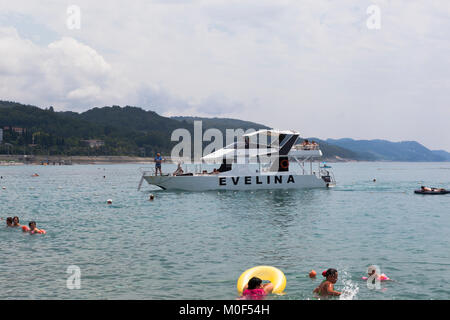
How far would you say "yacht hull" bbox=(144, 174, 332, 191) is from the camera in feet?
168

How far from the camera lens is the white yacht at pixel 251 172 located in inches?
2029

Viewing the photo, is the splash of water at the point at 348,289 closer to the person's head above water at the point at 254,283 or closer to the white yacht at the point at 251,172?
the person's head above water at the point at 254,283

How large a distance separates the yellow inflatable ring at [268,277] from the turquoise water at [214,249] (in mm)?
368

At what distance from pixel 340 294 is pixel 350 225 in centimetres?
1623

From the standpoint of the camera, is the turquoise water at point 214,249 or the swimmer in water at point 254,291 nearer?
the swimmer in water at point 254,291

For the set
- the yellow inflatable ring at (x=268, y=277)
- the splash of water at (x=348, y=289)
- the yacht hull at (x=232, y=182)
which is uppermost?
the yacht hull at (x=232, y=182)

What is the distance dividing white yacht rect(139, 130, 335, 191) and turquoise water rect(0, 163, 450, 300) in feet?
39.5

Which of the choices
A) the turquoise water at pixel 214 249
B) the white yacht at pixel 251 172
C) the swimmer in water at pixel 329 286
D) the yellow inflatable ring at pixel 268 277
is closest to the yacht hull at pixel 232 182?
the white yacht at pixel 251 172

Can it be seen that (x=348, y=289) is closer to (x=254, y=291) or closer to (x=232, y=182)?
(x=254, y=291)

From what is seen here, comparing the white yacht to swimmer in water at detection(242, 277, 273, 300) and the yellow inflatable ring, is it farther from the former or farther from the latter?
swimmer in water at detection(242, 277, 273, 300)

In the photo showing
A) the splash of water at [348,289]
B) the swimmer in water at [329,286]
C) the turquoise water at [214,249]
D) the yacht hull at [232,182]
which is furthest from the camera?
the yacht hull at [232,182]

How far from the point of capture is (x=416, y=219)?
32.2 meters

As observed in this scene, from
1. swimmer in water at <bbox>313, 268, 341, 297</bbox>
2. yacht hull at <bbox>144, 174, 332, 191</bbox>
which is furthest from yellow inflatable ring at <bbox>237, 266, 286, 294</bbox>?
yacht hull at <bbox>144, 174, 332, 191</bbox>
